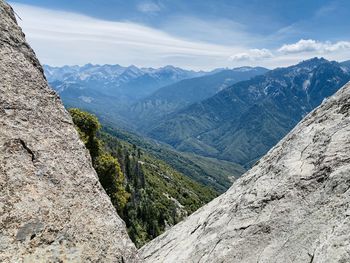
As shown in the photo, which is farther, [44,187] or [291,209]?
[291,209]

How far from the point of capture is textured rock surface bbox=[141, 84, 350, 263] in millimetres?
10109

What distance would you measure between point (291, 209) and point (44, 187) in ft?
24.5

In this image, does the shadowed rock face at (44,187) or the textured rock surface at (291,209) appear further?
the textured rock surface at (291,209)

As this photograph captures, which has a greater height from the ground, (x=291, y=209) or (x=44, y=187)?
(x=44, y=187)

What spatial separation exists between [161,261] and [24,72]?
9147 mm

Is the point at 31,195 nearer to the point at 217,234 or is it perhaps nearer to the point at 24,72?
the point at 24,72

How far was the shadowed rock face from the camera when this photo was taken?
8.85 metres

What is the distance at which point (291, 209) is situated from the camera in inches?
464

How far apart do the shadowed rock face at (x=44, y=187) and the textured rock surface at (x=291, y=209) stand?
4103mm

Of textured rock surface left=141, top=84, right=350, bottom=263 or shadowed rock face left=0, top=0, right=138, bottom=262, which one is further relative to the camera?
textured rock surface left=141, top=84, right=350, bottom=263

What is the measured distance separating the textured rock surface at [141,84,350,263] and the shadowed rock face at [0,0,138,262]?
4103mm

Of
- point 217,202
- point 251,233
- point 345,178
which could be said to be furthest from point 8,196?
point 217,202

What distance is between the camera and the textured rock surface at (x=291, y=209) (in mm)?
10109

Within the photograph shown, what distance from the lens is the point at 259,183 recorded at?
48.3 feet
